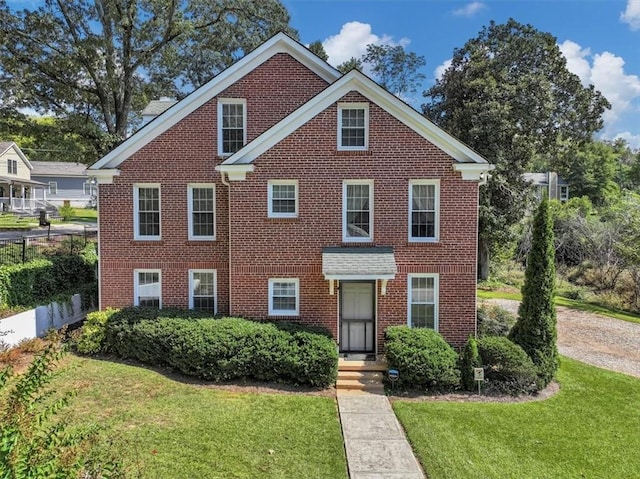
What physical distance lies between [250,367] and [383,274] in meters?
4.60

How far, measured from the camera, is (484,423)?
9.73m

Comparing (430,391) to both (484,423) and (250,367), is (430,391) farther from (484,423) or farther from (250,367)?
(250,367)

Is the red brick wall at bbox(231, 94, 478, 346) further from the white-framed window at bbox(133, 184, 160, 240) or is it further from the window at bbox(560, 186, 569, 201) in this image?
the window at bbox(560, 186, 569, 201)

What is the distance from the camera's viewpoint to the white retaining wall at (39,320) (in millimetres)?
12971

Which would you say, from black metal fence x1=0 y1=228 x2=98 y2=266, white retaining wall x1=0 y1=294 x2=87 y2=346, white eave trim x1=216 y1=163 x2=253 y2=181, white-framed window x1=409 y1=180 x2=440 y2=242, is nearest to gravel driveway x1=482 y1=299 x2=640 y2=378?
white-framed window x1=409 y1=180 x2=440 y2=242

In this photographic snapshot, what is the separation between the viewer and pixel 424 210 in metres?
13.3

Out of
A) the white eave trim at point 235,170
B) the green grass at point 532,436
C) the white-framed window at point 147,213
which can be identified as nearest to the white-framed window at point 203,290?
the white-framed window at point 147,213

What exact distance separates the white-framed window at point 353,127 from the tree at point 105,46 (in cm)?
1641

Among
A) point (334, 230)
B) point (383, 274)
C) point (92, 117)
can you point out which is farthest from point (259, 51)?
point (92, 117)

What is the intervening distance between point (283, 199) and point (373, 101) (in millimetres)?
4095

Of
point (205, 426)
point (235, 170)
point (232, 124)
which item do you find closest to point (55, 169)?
point (232, 124)

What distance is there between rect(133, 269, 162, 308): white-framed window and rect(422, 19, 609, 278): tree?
19692 millimetres

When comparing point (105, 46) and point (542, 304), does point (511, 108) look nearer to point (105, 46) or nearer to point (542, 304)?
point (542, 304)

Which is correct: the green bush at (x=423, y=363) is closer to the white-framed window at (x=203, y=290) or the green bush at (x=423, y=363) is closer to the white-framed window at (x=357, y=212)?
the white-framed window at (x=357, y=212)
